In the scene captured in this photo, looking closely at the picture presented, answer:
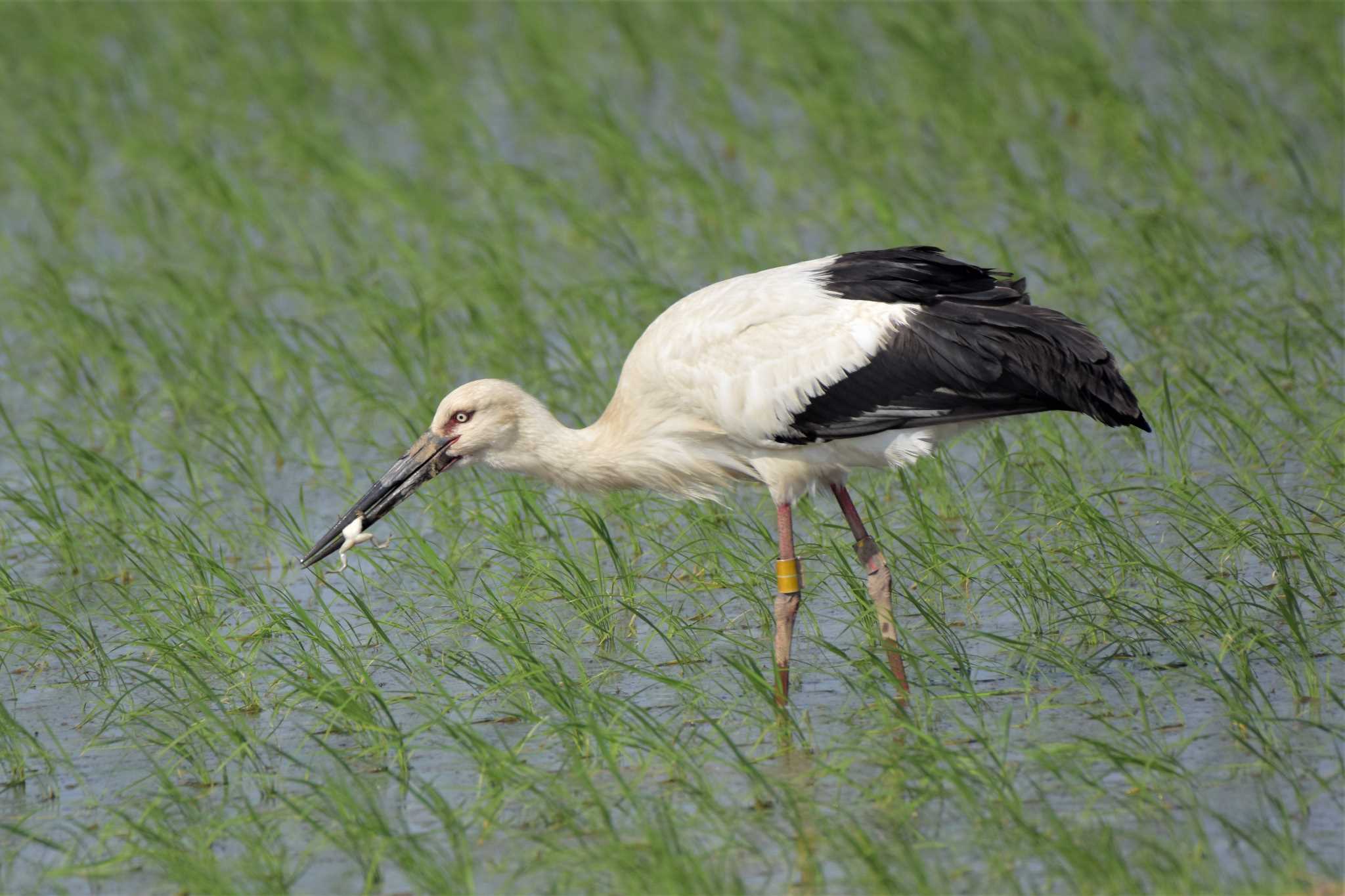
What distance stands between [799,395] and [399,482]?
1.37 metres

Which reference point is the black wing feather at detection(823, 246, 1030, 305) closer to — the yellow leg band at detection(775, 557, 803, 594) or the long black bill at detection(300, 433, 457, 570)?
the yellow leg band at detection(775, 557, 803, 594)

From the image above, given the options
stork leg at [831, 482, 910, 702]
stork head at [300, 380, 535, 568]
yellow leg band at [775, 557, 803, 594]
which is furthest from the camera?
stork head at [300, 380, 535, 568]

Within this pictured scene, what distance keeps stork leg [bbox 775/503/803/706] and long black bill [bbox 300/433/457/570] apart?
44.8 inches

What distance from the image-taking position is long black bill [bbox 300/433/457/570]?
614 cm

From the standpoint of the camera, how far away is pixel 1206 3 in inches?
509

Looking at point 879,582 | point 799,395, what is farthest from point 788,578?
point 799,395

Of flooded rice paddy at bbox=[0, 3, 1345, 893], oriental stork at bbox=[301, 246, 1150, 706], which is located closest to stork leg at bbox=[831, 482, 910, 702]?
oriental stork at bbox=[301, 246, 1150, 706]

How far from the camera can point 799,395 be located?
18.9 feet

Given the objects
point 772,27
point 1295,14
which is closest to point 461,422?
point 772,27

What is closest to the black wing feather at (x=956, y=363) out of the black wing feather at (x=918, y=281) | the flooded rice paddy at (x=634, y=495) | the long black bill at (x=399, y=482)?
the black wing feather at (x=918, y=281)

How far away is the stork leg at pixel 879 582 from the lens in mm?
5453

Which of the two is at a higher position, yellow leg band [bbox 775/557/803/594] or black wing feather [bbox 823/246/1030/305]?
→ black wing feather [bbox 823/246/1030/305]

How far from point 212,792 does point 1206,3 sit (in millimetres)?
10051

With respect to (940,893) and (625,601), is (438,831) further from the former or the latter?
(625,601)
